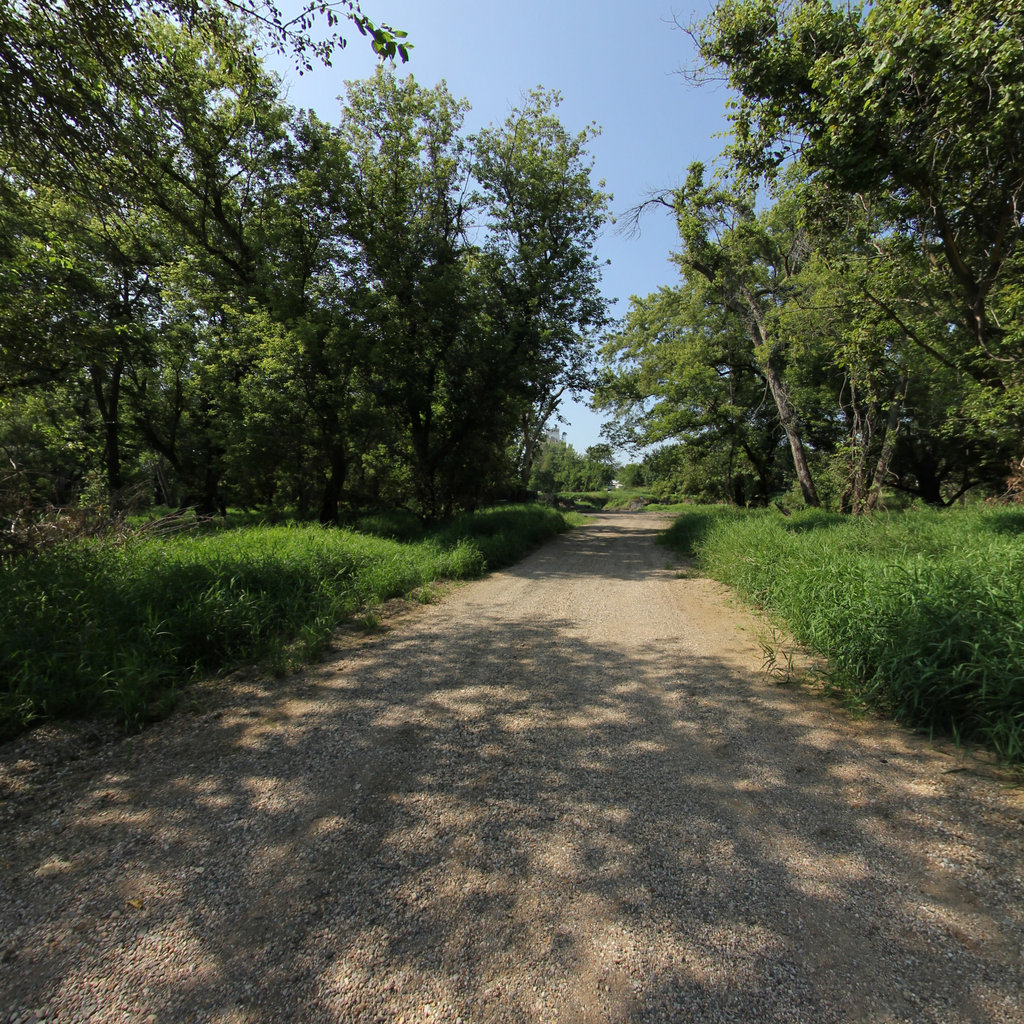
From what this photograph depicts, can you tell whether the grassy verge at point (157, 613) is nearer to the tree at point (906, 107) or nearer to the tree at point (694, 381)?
the tree at point (906, 107)

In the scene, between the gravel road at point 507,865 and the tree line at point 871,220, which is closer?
the gravel road at point 507,865

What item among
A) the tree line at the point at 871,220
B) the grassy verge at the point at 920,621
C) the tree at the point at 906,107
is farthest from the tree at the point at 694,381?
the grassy verge at the point at 920,621

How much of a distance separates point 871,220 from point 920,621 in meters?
8.28

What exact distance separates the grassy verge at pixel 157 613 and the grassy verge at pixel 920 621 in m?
4.96

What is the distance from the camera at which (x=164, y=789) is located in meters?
2.62

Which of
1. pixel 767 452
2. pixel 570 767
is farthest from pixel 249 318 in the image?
pixel 767 452

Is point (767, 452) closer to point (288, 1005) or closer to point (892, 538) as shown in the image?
point (892, 538)

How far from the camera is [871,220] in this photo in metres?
8.16

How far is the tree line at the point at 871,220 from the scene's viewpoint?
500cm

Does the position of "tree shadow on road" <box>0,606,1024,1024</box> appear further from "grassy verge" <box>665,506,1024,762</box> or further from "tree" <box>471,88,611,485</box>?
"tree" <box>471,88,611,485</box>

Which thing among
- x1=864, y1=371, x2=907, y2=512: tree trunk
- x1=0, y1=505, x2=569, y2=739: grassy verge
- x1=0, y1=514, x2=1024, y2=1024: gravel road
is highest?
x1=864, y1=371, x2=907, y2=512: tree trunk

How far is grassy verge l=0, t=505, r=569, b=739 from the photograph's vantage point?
3359 millimetres

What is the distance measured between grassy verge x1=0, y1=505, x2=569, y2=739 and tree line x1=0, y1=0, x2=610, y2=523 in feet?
11.3

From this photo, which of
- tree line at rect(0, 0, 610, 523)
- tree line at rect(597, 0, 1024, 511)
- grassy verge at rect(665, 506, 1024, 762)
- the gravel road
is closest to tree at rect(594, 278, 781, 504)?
tree line at rect(597, 0, 1024, 511)
